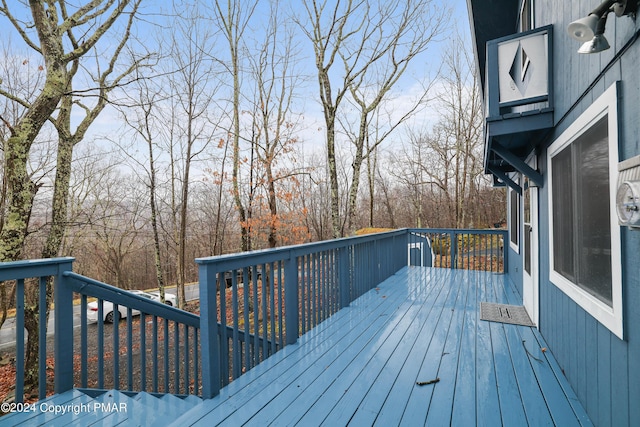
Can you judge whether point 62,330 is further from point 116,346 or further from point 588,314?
point 588,314

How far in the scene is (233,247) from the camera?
16.9 metres

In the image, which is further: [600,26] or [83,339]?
[83,339]

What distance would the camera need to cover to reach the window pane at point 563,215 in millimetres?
2387

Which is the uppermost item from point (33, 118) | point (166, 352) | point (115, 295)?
point (33, 118)

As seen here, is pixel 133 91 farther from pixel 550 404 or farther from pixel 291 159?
pixel 550 404

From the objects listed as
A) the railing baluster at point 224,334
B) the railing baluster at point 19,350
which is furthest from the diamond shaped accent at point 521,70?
the railing baluster at point 19,350

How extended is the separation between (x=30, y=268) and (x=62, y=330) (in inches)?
19.3

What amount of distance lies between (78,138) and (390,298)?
7.34 m

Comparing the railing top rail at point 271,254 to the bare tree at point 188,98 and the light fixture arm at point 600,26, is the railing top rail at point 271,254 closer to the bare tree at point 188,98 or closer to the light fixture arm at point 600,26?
the light fixture arm at point 600,26

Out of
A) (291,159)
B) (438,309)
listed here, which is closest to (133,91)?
(291,159)

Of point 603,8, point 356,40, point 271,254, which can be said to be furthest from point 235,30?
point 603,8

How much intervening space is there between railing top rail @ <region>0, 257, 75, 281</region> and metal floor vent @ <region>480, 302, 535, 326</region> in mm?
4271

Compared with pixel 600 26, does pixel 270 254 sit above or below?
below

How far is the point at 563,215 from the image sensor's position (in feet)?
8.38
